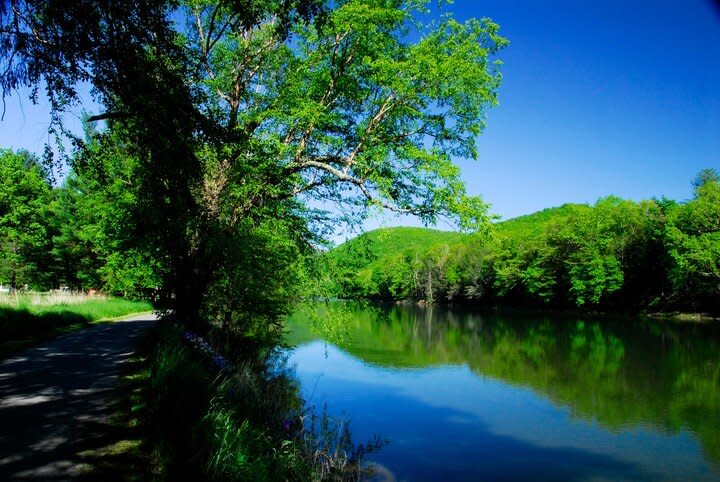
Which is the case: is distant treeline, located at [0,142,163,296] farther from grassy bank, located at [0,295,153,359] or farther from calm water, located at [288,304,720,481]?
calm water, located at [288,304,720,481]

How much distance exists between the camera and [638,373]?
72.5ft

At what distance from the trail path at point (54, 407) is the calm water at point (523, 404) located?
5.82 meters

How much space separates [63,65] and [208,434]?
521cm

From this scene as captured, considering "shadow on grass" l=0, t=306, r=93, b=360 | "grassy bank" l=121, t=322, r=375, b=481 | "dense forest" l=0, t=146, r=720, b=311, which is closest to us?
"grassy bank" l=121, t=322, r=375, b=481

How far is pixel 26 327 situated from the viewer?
53.4 feet

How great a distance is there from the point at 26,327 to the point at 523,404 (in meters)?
17.1

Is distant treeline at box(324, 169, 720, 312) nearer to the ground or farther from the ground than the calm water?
farther from the ground

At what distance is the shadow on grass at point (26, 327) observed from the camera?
→ 44.8 ft

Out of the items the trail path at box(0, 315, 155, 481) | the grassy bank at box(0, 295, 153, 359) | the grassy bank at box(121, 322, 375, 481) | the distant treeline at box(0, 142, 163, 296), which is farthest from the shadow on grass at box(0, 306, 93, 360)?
the distant treeline at box(0, 142, 163, 296)

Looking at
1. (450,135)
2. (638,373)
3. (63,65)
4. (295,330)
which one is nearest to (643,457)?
(450,135)

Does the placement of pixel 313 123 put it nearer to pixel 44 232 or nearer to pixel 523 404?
pixel 523 404

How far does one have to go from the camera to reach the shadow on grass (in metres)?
13.7

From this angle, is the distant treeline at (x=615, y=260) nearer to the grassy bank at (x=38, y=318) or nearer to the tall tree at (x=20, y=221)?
the grassy bank at (x=38, y=318)

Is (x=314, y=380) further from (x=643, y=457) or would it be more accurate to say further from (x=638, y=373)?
(x=638, y=373)
